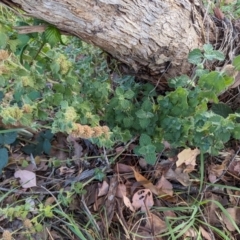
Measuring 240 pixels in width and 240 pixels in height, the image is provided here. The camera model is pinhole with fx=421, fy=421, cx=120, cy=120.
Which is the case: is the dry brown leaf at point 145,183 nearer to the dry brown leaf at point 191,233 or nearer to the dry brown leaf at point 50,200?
the dry brown leaf at point 191,233

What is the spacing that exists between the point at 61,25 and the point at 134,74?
0.30 metres

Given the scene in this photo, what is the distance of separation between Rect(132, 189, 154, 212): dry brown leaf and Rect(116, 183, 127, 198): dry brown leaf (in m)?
0.03

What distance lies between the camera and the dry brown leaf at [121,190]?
1273mm

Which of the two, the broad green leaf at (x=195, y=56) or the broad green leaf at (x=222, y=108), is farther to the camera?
the broad green leaf at (x=222, y=108)

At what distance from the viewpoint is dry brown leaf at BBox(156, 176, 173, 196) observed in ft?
4.16

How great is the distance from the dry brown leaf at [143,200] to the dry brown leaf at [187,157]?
0.13m

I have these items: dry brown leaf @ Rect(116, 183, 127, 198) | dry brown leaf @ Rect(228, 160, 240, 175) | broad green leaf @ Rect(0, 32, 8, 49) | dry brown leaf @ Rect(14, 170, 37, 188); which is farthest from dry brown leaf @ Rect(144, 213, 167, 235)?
broad green leaf @ Rect(0, 32, 8, 49)

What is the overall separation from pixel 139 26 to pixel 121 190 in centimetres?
49

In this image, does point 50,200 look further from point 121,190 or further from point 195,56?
point 195,56

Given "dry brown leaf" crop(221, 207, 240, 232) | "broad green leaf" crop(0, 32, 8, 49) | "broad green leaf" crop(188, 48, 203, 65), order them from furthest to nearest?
"dry brown leaf" crop(221, 207, 240, 232)
"broad green leaf" crop(188, 48, 203, 65)
"broad green leaf" crop(0, 32, 8, 49)

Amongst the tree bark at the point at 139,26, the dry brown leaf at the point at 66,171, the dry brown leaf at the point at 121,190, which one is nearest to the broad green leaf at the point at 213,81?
the tree bark at the point at 139,26

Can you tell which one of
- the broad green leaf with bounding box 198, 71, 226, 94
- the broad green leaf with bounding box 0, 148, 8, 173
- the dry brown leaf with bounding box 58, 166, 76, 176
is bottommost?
the broad green leaf with bounding box 0, 148, 8, 173

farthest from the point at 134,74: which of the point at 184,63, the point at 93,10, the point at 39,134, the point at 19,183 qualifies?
the point at 19,183

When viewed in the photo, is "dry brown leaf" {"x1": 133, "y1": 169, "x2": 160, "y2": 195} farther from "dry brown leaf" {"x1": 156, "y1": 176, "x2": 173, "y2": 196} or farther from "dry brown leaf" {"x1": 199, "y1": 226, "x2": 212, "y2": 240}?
"dry brown leaf" {"x1": 199, "y1": 226, "x2": 212, "y2": 240}
